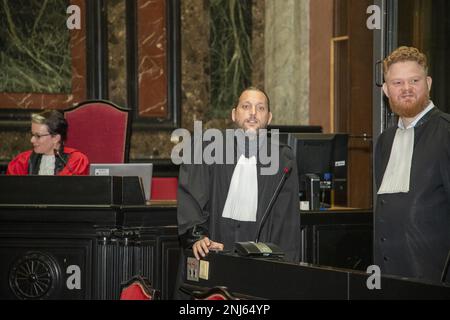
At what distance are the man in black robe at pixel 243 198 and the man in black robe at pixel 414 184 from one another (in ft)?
1.43

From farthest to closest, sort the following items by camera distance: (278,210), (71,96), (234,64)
A: (234,64) → (71,96) → (278,210)

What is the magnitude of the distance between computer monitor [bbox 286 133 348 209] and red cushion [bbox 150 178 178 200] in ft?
5.82

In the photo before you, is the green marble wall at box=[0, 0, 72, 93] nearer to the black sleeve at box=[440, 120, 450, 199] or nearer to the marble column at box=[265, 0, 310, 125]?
the marble column at box=[265, 0, 310, 125]

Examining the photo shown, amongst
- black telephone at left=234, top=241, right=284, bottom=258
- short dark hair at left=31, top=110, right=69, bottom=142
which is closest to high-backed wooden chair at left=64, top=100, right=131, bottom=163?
short dark hair at left=31, top=110, right=69, bottom=142

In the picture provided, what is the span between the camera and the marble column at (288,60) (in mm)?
7715

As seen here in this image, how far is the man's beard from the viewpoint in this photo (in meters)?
3.21

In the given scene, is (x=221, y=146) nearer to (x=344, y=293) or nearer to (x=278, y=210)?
(x=278, y=210)

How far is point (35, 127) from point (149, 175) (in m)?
0.91

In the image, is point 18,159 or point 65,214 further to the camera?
point 18,159

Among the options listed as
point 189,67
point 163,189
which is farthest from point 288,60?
point 163,189

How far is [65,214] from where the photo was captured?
449 cm

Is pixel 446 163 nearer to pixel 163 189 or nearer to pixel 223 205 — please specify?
pixel 223 205

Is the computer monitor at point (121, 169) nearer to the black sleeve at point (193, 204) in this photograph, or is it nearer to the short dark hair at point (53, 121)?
the short dark hair at point (53, 121)
